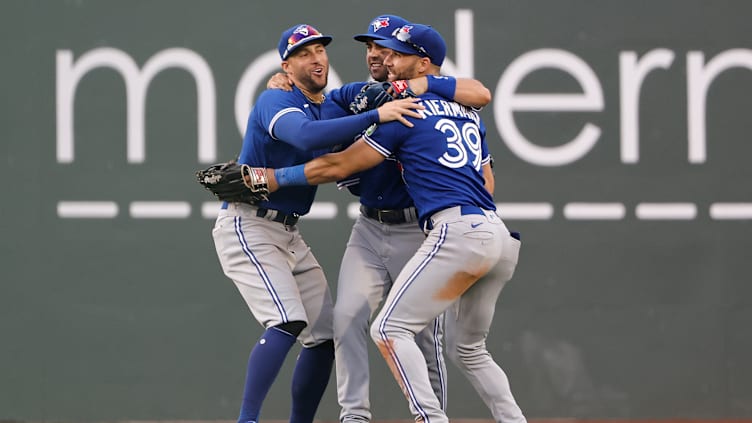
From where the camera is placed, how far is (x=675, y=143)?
705 cm

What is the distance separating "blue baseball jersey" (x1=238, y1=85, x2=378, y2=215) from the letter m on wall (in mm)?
1791

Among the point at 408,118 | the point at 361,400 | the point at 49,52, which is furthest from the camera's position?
the point at 49,52

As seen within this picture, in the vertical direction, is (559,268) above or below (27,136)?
below

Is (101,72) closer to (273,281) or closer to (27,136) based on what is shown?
(27,136)

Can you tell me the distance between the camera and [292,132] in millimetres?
4832

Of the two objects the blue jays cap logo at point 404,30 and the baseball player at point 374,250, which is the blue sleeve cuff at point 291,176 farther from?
the blue jays cap logo at point 404,30

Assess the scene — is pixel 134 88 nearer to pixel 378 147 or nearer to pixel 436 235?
pixel 378 147

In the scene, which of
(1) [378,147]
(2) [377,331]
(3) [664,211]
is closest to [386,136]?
(1) [378,147]

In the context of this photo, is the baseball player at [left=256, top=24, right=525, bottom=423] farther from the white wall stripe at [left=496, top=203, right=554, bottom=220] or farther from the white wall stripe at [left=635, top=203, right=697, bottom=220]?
the white wall stripe at [left=635, top=203, right=697, bottom=220]

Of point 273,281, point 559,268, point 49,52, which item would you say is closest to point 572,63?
point 559,268

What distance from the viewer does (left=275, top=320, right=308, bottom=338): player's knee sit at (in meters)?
5.05

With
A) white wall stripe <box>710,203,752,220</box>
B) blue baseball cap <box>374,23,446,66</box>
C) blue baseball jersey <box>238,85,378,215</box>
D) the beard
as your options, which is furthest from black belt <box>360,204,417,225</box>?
white wall stripe <box>710,203,752,220</box>

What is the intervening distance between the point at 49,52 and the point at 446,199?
11.0 feet

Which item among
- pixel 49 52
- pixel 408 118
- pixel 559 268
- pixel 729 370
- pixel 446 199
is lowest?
pixel 729 370
